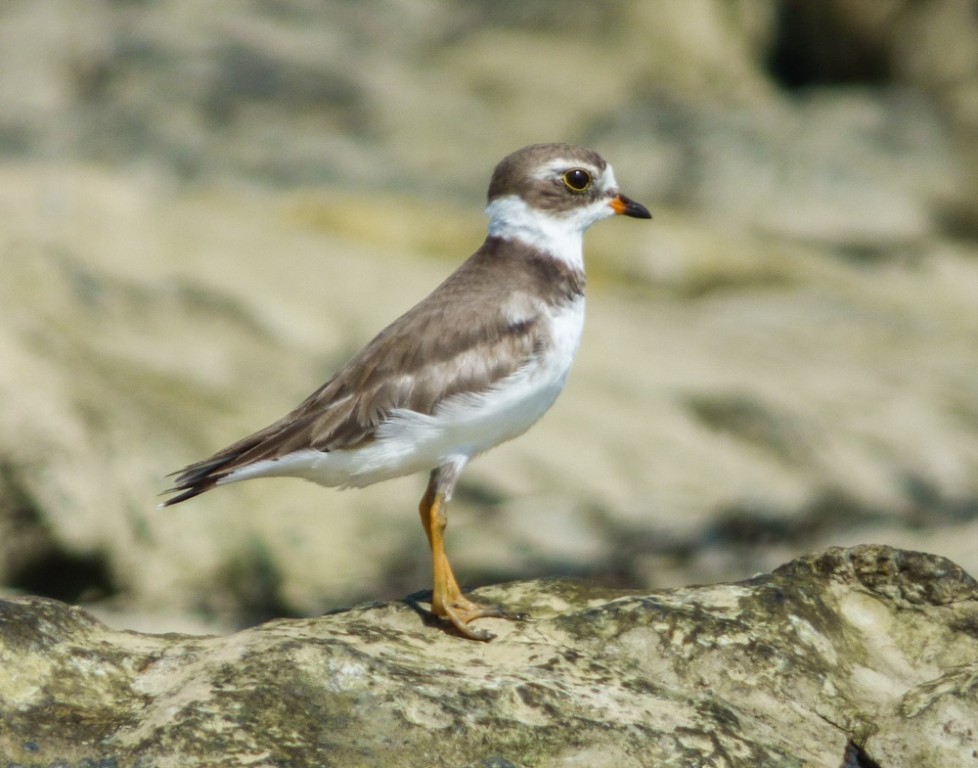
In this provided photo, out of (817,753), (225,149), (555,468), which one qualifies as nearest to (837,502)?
(555,468)

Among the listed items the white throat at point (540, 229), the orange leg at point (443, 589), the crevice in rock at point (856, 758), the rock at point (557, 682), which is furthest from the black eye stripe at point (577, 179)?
the crevice in rock at point (856, 758)

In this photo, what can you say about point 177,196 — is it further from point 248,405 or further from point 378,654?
point 378,654

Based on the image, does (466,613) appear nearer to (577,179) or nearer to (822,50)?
(577,179)

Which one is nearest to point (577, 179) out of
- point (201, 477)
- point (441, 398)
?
point (441, 398)

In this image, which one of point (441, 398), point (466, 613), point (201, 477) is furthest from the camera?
point (441, 398)

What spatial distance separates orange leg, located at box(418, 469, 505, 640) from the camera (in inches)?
318

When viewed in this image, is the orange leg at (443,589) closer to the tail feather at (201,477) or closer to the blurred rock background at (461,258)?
the tail feather at (201,477)

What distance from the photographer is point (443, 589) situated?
8203 millimetres

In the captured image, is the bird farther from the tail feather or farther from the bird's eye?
the bird's eye

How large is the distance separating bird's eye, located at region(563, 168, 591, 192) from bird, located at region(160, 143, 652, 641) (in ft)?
1.66

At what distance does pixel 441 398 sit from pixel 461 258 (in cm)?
1302

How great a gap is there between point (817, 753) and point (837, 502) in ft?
32.2

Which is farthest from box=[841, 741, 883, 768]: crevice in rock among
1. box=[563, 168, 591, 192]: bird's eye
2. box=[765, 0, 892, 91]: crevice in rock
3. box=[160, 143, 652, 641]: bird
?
box=[765, 0, 892, 91]: crevice in rock

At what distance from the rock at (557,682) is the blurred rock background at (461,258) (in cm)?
630
